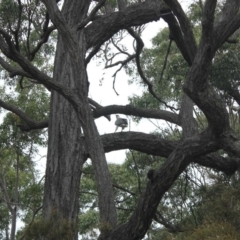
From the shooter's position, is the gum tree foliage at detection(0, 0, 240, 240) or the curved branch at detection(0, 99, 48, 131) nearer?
the gum tree foliage at detection(0, 0, 240, 240)

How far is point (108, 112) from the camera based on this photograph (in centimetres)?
963

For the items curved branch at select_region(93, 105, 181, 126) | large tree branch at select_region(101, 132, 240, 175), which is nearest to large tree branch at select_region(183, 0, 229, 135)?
large tree branch at select_region(101, 132, 240, 175)

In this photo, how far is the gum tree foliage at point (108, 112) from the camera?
625 cm

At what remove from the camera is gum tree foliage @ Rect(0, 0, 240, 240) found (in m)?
6.25

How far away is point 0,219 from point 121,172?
3.71m

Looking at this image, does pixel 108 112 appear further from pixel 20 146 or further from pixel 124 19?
pixel 20 146

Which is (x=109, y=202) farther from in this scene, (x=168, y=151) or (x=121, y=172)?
(x=121, y=172)

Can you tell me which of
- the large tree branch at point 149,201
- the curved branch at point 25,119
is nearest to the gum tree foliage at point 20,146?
the curved branch at point 25,119

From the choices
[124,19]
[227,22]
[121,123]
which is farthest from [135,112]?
[227,22]

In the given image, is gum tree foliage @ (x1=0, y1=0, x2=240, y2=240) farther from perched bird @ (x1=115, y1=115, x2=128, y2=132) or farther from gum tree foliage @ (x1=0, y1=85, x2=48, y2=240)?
gum tree foliage @ (x1=0, y1=85, x2=48, y2=240)

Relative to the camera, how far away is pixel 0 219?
57.2 feet

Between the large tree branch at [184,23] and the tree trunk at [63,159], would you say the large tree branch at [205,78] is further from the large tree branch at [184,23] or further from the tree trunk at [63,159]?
the tree trunk at [63,159]

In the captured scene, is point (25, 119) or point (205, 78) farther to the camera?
point (25, 119)

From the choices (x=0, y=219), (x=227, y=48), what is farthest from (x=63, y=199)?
(x=0, y=219)
